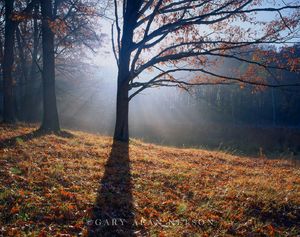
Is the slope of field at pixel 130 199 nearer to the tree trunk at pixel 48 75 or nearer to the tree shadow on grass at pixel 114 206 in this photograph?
the tree shadow on grass at pixel 114 206

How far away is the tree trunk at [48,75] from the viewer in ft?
39.4

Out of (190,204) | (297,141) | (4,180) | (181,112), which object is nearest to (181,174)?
(190,204)

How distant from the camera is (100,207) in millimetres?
4543

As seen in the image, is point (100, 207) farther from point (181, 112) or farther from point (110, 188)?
point (181, 112)

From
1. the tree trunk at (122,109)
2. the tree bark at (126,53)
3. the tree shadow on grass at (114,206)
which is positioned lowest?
the tree shadow on grass at (114,206)

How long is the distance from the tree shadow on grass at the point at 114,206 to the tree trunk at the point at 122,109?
3.76m

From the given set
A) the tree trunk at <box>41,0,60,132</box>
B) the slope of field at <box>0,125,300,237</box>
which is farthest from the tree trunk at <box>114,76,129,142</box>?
the slope of field at <box>0,125,300,237</box>

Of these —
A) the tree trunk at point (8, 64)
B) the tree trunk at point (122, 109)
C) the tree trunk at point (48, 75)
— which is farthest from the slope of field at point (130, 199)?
the tree trunk at point (8, 64)

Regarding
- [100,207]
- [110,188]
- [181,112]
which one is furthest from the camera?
[181,112]

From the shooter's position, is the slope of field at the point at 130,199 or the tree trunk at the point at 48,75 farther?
the tree trunk at the point at 48,75

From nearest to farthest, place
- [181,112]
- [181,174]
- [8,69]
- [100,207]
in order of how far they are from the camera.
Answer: [100,207], [181,174], [8,69], [181,112]

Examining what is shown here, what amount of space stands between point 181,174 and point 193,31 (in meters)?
5.75

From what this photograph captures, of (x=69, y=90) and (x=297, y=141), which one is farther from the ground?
(x=69, y=90)

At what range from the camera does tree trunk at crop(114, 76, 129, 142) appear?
10.2 metres
